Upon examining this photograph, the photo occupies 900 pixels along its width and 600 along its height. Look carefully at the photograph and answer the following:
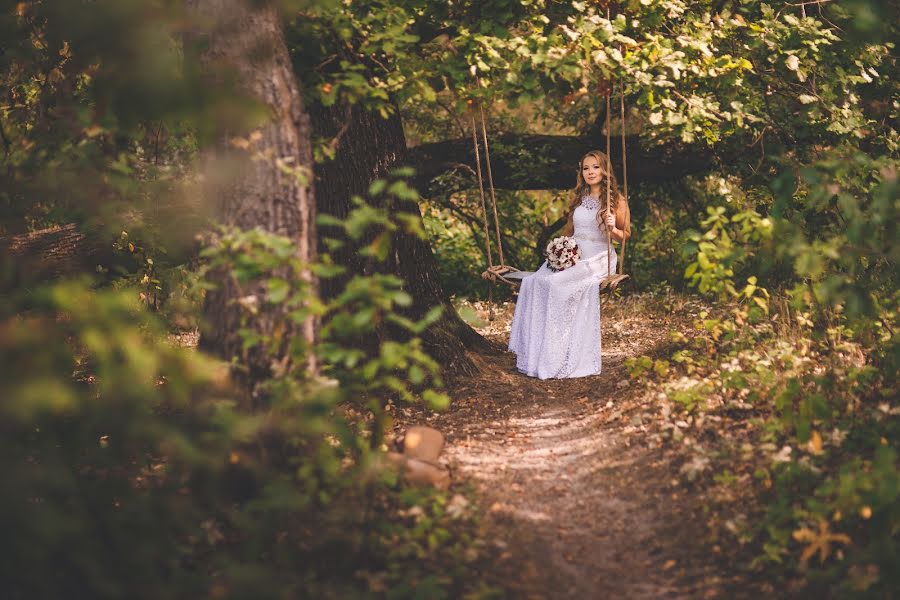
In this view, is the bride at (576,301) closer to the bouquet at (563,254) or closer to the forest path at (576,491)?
the bouquet at (563,254)

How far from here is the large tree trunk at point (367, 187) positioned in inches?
209

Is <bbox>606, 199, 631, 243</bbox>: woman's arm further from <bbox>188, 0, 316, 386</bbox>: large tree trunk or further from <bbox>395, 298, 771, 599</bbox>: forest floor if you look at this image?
<bbox>188, 0, 316, 386</bbox>: large tree trunk

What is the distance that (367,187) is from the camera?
549 centimetres

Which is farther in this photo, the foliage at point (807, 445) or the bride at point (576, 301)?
the bride at point (576, 301)

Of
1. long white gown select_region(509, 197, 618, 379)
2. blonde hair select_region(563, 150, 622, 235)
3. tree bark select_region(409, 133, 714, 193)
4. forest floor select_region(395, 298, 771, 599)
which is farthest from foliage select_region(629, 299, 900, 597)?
tree bark select_region(409, 133, 714, 193)

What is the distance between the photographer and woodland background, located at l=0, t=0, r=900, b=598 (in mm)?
2357

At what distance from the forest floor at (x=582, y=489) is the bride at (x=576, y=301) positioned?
0.22m

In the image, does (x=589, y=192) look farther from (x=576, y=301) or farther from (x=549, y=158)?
(x=549, y=158)

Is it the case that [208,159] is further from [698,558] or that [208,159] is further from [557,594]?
[698,558]

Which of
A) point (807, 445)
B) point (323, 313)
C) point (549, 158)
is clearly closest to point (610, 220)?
point (549, 158)

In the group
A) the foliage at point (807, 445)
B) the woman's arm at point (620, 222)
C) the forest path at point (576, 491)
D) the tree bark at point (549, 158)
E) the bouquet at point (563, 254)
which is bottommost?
the forest path at point (576, 491)

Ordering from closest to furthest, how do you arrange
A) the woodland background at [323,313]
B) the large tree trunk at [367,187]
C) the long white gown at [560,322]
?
the woodland background at [323,313] → the large tree trunk at [367,187] → the long white gown at [560,322]

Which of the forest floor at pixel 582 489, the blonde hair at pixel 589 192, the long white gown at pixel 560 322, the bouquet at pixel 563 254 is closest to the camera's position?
the forest floor at pixel 582 489

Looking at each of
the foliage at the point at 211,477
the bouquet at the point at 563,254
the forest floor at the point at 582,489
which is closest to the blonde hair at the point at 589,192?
the bouquet at the point at 563,254
